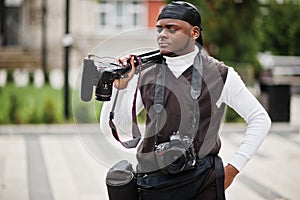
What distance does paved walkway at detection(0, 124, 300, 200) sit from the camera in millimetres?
7230

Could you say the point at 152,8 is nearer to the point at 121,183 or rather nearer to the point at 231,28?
the point at 231,28

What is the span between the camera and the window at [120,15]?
108 feet

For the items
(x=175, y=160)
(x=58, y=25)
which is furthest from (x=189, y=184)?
(x=58, y=25)

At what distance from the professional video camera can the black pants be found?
1.56ft

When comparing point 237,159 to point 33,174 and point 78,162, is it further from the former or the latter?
point 78,162

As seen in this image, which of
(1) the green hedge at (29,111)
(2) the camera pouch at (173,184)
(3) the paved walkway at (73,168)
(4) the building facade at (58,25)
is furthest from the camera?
(4) the building facade at (58,25)

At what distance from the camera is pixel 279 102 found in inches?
478

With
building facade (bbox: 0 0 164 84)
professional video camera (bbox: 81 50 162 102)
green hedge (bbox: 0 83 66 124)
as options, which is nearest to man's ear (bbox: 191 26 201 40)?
professional video camera (bbox: 81 50 162 102)

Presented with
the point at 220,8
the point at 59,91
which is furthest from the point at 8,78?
the point at 220,8

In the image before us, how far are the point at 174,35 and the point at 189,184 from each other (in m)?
0.72

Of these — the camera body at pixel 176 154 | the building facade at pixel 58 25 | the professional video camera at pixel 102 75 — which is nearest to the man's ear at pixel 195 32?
the professional video camera at pixel 102 75

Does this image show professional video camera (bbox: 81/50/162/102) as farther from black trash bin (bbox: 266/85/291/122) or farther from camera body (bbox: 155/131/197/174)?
black trash bin (bbox: 266/85/291/122)

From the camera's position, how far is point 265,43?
20.4 meters

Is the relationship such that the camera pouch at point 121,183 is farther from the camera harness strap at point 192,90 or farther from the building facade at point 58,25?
the building facade at point 58,25
